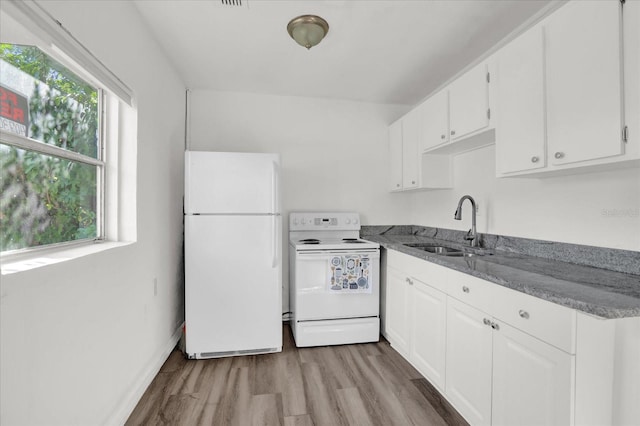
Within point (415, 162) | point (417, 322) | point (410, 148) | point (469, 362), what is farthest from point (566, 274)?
point (410, 148)

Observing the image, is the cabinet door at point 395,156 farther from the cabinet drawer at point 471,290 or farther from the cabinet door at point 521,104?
the cabinet drawer at point 471,290

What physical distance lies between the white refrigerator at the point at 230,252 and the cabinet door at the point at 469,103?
1426mm

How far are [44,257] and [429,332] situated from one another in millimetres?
2123

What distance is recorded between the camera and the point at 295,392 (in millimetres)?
1996

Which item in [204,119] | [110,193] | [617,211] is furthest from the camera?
[204,119]

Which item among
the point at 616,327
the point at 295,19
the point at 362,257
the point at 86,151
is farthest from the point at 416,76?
the point at 86,151

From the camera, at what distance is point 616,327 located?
101 centimetres

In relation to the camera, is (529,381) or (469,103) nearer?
(529,381)

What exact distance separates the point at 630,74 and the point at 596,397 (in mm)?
1224

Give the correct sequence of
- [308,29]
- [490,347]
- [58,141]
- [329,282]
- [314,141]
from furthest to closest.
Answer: [314,141] → [329,282] → [308,29] → [490,347] → [58,141]

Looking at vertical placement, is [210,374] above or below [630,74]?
below

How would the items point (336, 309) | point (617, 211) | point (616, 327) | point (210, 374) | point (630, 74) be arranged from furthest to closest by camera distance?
point (336, 309)
point (210, 374)
point (617, 211)
point (630, 74)
point (616, 327)

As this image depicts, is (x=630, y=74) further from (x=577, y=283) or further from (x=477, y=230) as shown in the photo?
(x=477, y=230)

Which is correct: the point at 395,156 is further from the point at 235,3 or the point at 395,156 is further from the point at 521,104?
the point at 235,3
